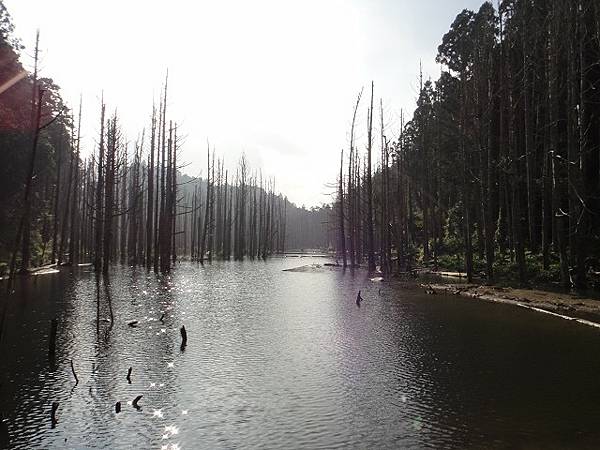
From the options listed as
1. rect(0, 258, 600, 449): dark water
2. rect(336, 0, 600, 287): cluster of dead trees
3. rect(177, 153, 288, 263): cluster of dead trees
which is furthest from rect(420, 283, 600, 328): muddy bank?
rect(177, 153, 288, 263): cluster of dead trees

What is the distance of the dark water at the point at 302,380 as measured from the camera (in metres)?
5.80

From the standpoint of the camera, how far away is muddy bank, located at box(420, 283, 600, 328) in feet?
45.3

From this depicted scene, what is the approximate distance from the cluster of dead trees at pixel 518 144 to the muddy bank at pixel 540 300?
1922mm

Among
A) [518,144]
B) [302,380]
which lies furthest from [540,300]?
[518,144]

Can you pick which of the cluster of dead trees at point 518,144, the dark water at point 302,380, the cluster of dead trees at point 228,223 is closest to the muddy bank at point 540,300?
the dark water at point 302,380

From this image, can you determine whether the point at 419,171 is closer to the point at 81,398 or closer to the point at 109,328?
the point at 109,328

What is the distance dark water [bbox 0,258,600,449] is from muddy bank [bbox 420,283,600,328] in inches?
33.6

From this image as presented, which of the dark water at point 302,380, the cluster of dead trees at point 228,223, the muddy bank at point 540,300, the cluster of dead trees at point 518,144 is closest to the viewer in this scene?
the dark water at point 302,380

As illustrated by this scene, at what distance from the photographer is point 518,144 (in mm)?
30906

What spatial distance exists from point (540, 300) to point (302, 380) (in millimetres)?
11896

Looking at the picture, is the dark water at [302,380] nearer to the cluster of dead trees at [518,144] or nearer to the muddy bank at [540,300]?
the muddy bank at [540,300]

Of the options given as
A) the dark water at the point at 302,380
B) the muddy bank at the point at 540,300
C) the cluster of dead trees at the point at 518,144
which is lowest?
the dark water at the point at 302,380

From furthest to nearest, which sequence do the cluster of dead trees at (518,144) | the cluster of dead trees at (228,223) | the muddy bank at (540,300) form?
1. the cluster of dead trees at (228,223)
2. the cluster of dead trees at (518,144)
3. the muddy bank at (540,300)

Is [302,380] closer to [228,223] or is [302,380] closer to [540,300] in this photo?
[540,300]
